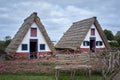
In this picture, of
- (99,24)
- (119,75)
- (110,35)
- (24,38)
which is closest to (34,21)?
(24,38)

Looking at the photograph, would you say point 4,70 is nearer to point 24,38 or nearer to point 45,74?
point 45,74

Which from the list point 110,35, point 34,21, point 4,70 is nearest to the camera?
point 4,70

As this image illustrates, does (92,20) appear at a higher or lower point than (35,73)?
higher

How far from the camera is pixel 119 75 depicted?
890 cm

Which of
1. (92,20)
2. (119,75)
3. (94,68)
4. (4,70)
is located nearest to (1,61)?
(4,70)

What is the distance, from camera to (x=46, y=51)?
2850 cm

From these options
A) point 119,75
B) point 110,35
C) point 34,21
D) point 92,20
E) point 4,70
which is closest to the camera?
point 119,75

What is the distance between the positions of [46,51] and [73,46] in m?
6.26

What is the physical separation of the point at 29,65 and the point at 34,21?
813 centimetres

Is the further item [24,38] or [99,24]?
[99,24]

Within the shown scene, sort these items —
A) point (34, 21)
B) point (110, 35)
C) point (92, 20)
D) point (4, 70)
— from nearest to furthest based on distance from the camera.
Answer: point (4, 70) → point (34, 21) → point (92, 20) → point (110, 35)

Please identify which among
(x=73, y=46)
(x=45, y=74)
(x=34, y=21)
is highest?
(x=34, y=21)

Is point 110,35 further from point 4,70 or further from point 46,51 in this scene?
point 4,70

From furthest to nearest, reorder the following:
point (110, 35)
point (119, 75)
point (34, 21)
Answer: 1. point (110, 35)
2. point (34, 21)
3. point (119, 75)
